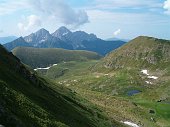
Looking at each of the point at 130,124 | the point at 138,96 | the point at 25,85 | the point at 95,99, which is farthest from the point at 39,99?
the point at 138,96

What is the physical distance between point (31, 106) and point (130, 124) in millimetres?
51542

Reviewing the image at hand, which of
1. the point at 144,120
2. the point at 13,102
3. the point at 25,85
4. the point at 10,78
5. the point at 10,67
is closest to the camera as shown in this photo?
the point at 13,102

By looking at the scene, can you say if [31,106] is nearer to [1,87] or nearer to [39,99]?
[1,87]

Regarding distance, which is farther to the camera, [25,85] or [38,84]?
[38,84]

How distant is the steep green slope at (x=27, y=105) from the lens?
40000 mm

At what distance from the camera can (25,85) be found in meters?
61.7

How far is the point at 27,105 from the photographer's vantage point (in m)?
48.4

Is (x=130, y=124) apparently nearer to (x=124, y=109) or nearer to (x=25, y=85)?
(x=124, y=109)

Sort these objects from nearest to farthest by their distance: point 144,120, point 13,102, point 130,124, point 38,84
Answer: point 13,102 < point 38,84 < point 130,124 < point 144,120

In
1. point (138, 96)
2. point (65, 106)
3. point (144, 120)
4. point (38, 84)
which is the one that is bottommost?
point (138, 96)

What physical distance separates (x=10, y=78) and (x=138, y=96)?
137630mm

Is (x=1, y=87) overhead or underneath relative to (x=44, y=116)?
overhead

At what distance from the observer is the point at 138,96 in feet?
616

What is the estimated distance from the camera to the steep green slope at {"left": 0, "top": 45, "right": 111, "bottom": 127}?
40.0 m
